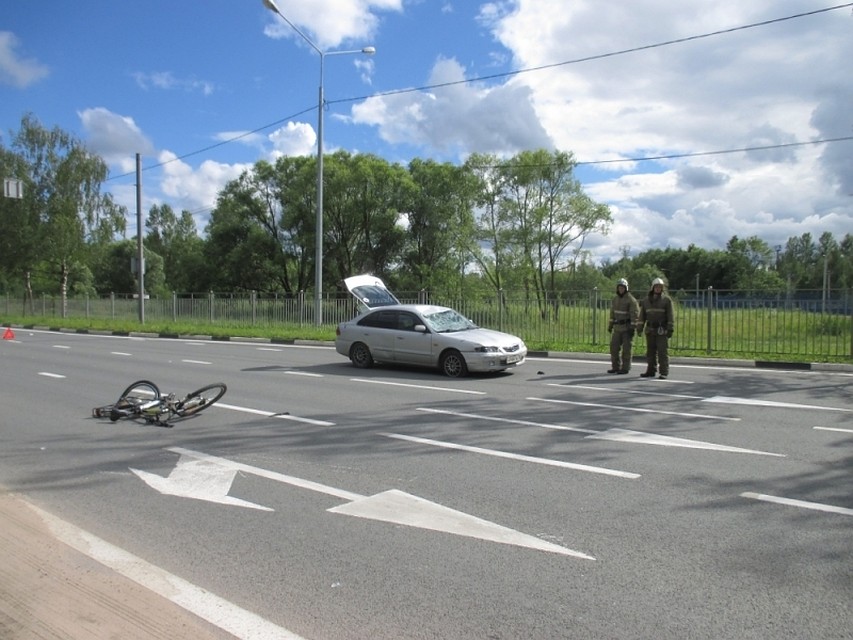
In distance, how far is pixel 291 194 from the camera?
173 ft

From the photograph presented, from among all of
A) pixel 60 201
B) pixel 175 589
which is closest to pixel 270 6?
pixel 175 589

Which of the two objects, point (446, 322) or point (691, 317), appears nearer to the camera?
point (446, 322)

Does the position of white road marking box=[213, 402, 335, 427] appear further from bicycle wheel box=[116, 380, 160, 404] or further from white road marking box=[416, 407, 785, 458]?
white road marking box=[416, 407, 785, 458]

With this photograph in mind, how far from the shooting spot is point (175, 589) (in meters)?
3.73

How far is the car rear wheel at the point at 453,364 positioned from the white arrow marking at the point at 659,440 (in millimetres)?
5086

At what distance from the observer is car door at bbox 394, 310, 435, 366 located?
42.9 feet

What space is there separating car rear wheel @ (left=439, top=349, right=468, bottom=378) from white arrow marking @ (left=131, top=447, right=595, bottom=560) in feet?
21.3

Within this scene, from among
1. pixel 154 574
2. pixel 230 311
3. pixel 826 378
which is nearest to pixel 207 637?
pixel 154 574

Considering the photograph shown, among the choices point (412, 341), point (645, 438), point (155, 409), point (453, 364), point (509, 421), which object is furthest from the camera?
point (412, 341)

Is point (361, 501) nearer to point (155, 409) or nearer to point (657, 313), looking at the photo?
point (155, 409)

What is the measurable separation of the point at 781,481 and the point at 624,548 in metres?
2.28

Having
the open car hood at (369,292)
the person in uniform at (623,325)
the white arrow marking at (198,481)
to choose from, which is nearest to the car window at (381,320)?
the person in uniform at (623,325)

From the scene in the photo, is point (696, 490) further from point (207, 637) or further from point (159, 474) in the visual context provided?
point (159, 474)

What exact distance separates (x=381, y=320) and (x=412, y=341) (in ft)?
3.45
